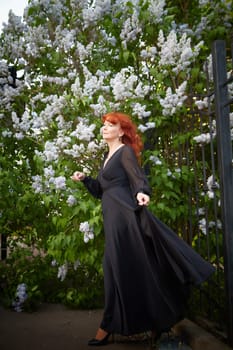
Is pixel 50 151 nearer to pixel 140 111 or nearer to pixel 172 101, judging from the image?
pixel 140 111

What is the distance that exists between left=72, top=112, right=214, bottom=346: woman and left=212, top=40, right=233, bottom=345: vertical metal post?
7.4 inches

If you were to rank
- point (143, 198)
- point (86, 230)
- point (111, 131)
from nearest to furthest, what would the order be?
point (143, 198) < point (111, 131) < point (86, 230)

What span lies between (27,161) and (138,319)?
272 cm

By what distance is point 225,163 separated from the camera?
2955mm

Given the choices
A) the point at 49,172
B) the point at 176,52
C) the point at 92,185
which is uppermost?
the point at 176,52

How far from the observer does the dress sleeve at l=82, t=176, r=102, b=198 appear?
337 cm

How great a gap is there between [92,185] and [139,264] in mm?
799

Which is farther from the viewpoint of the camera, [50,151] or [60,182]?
[50,151]

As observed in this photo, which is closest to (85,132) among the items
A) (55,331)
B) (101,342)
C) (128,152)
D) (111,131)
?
(111,131)

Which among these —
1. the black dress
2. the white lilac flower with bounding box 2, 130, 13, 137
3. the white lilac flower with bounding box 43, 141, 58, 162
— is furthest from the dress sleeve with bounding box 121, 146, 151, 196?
the white lilac flower with bounding box 2, 130, 13, 137

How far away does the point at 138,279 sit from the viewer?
9.81 ft

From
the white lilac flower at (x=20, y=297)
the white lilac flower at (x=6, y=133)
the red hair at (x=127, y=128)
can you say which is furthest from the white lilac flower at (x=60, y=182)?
the white lilac flower at (x=20, y=297)

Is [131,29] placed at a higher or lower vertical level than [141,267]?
higher

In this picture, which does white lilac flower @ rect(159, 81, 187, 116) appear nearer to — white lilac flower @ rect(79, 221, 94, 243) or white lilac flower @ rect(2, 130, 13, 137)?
white lilac flower @ rect(79, 221, 94, 243)
